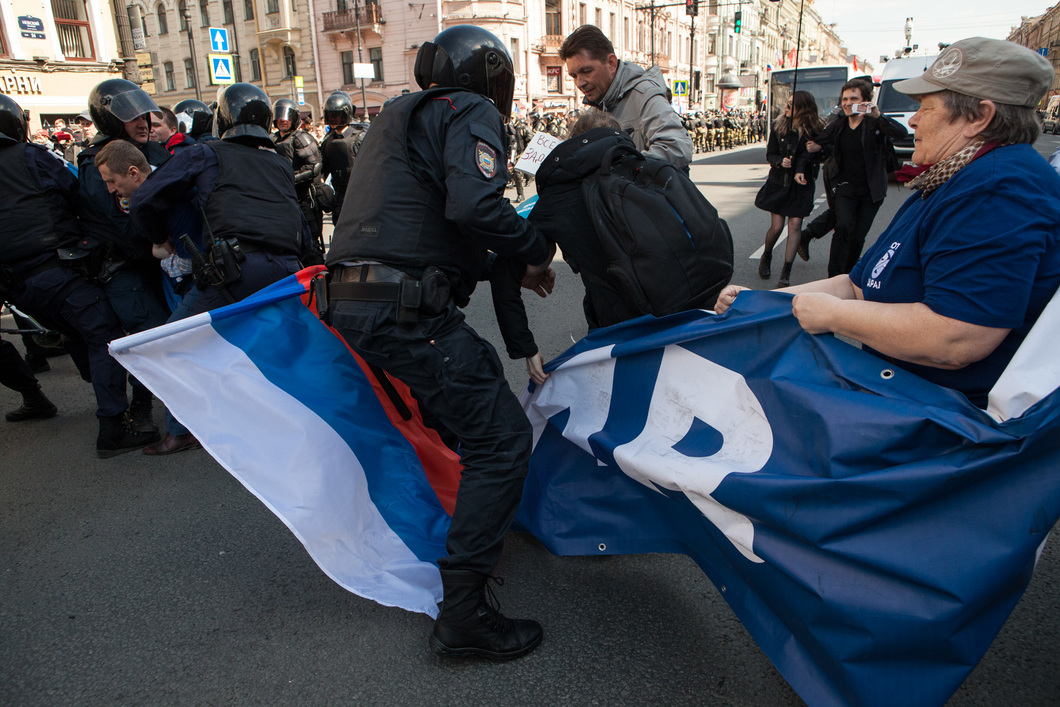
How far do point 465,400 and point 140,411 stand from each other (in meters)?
2.96

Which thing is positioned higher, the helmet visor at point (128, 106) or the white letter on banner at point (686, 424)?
the helmet visor at point (128, 106)

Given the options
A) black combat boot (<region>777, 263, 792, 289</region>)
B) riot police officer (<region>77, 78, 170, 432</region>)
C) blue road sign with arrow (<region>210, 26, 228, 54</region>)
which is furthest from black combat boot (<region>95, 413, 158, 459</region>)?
blue road sign with arrow (<region>210, 26, 228, 54</region>)

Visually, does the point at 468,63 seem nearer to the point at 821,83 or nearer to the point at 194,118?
the point at 194,118

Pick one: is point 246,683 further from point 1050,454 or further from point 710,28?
point 710,28

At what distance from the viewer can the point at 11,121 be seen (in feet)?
12.5

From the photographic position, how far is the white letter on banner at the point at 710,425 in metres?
1.91

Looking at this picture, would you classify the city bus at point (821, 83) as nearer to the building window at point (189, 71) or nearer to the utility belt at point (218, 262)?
the utility belt at point (218, 262)

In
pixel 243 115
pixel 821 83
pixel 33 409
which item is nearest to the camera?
pixel 243 115

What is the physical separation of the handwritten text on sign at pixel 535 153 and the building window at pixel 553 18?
49.6m

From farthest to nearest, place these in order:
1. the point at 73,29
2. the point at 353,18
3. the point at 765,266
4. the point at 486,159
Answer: the point at 353,18 → the point at 73,29 → the point at 765,266 → the point at 486,159

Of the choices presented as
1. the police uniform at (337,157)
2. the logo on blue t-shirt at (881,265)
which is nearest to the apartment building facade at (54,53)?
Answer: the police uniform at (337,157)

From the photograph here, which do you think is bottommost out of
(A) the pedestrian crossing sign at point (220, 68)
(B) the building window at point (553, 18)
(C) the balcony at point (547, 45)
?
(A) the pedestrian crossing sign at point (220, 68)

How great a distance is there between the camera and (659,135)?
147 inches

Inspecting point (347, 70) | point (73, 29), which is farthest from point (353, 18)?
point (73, 29)
